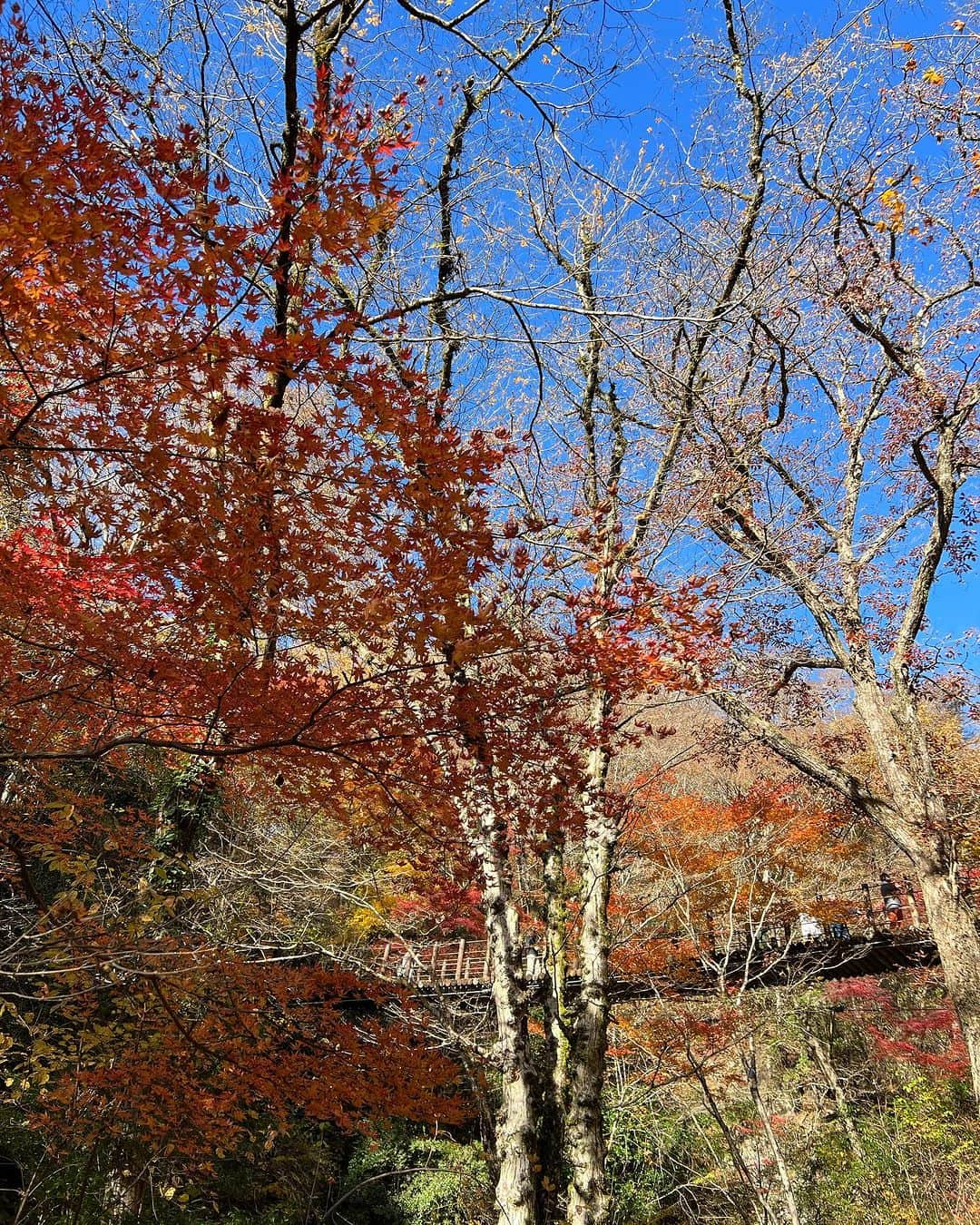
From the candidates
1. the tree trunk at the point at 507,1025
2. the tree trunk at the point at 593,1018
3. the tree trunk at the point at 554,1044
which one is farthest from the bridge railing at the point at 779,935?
the tree trunk at the point at 593,1018

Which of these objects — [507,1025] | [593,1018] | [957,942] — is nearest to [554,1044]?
[593,1018]

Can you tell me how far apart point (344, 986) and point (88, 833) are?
17.8 ft

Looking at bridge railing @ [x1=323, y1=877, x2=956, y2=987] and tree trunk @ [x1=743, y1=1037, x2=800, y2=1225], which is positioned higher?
bridge railing @ [x1=323, y1=877, x2=956, y2=987]

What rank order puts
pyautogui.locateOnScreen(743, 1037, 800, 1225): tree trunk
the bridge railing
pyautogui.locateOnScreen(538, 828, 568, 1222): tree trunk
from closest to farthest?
pyautogui.locateOnScreen(743, 1037, 800, 1225): tree trunk
pyautogui.locateOnScreen(538, 828, 568, 1222): tree trunk
the bridge railing

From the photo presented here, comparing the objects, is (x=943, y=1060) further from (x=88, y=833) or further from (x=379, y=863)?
(x=88, y=833)

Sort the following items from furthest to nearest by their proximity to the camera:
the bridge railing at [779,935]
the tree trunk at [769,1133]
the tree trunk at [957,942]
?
the bridge railing at [779,935]
the tree trunk at [957,942]
the tree trunk at [769,1133]

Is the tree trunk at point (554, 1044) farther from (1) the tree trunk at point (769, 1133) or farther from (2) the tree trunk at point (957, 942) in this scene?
(2) the tree trunk at point (957, 942)

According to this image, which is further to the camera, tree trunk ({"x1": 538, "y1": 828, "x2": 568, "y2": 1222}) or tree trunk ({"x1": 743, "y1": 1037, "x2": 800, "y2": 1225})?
tree trunk ({"x1": 538, "y1": 828, "x2": 568, "y2": 1222})

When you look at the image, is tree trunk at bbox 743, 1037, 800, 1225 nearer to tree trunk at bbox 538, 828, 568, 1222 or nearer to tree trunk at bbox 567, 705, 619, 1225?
tree trunk at bbox 567, 705, 619, 1225

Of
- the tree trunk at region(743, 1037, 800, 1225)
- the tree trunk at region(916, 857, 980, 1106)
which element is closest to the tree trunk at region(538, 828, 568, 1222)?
the tree trunk at region(743, 1037, 800, 1225)

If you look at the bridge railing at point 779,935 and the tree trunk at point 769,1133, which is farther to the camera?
the bridge railing at point 779,935

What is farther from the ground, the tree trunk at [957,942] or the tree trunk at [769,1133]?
the tree trunk at [957,942]

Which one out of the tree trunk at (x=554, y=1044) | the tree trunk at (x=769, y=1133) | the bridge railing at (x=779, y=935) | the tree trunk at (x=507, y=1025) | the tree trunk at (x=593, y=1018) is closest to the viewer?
the tree trunk at (x=769, y=1133)

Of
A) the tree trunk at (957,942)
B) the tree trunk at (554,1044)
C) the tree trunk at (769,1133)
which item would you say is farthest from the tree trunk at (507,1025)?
the tree trunk at (957,942)
